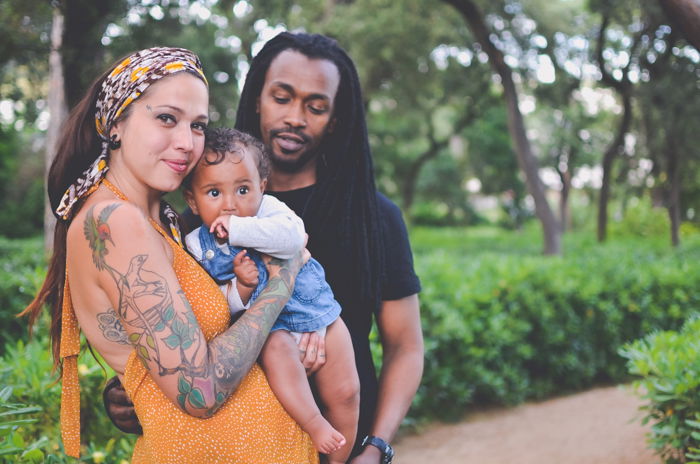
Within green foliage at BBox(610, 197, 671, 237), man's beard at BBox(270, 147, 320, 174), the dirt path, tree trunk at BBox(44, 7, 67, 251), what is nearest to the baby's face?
man's beard at BBox(270, 147, 320, 174)

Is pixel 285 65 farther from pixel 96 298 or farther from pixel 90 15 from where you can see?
pixel 90 15

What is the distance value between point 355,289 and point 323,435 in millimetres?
614

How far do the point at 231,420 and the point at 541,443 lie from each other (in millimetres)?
4766

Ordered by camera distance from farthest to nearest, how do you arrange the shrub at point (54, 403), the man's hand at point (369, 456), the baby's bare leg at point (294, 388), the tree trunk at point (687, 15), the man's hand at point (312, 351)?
the shrub at point (54, 403) < the tree trunk at point (687, 15) < the man's hand at point (369, 456) < the man's hand at point (312, 351) < the baby's bare leg at point (294, 388)

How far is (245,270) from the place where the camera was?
193cm

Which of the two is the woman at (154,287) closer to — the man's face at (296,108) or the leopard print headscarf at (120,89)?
the leopard print headscarf at (120,89)

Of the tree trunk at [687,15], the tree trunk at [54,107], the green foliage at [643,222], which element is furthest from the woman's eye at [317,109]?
the green foliage at [643,222]

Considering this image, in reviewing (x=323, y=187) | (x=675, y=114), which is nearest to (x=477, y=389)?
(x=323, y=187)

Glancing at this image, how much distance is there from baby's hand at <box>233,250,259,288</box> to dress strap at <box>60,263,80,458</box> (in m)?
0.48

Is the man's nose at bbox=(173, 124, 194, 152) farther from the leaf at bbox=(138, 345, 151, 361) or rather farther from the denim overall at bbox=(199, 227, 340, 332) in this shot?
the leaf at bbox=(138, 345, 151, 361)

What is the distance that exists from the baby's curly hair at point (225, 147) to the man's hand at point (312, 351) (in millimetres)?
591

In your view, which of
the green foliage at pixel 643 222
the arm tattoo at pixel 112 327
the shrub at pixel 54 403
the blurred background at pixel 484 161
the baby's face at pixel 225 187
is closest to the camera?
the arm tattoo at pixel 112 327

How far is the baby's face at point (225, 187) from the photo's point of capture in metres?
2.03

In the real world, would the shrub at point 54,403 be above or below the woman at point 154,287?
below
